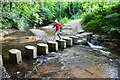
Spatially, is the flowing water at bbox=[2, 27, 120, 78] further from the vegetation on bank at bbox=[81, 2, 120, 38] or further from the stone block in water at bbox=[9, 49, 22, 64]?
the vegetation on bank at bbox=[81, 2, 120, 38]

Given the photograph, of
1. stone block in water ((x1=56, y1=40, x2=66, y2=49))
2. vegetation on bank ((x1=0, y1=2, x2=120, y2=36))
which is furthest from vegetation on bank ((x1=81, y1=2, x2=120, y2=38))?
stone block in water ((x1=56, y1=40, x2=66, y2=49))

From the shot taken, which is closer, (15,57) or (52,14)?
(15,57)

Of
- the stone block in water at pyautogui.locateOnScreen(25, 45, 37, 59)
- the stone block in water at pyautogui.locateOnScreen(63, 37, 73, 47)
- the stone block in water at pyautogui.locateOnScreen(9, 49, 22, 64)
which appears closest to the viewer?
the stone block in water at pyautogui.locateOnScreen(9, 49, 22, 64)

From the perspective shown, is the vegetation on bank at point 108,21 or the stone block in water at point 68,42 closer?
the stone block in water at point 68,42

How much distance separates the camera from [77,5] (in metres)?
32.7

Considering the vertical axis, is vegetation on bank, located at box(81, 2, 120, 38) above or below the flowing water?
above

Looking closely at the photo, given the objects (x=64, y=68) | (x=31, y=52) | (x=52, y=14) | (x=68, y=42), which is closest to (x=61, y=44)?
(x=68, y=42)

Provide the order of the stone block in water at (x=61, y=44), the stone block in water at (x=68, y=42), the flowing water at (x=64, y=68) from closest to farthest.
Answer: the flowing water at (x=64, y=68)
the stone block in water at (x=61, y=44)
the stone block in water at (x=68, y=42)

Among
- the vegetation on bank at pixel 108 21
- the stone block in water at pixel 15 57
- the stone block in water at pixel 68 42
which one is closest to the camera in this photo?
the stone block in water at pixel 15 57

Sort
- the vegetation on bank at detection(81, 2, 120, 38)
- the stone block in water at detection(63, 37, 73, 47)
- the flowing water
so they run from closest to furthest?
the flowing water, the stone block in water at detection(63, 37, 73, 47), the vegetation on bank at detection(81, 2, 120, 38)

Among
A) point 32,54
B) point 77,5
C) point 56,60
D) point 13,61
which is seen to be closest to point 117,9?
point 56,60

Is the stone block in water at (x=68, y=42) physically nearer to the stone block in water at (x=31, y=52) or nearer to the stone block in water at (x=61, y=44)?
A: the stone block in water at (x=61, y=44)

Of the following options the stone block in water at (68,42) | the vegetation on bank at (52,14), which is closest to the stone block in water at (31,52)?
the vegetation on bank at (52,14)

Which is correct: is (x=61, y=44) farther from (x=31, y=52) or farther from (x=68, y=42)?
(x=31, y=52)
